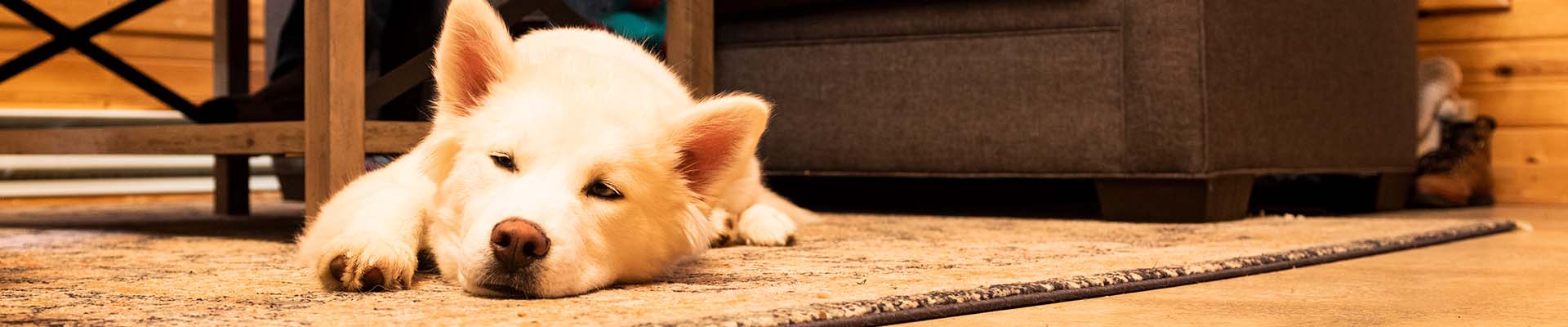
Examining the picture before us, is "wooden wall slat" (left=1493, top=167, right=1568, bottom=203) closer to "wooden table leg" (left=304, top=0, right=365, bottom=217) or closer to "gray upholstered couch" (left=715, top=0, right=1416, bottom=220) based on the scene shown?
"gray upholstered couch" (left=715, top=0, right=1416, bottom=220)

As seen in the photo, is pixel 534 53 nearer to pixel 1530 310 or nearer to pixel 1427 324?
pixel 1427 324

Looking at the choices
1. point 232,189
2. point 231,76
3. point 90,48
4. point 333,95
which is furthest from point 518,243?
point 231,76

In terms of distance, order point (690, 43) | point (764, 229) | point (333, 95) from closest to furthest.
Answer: point (333, 95) → point (764, 229) → point (690, 43)

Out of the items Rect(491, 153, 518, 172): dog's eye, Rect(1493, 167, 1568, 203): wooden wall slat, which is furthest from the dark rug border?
Rect(1493, 167, 1568, 203): wooden wall slat

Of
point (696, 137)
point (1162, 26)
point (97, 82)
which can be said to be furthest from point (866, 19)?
point (97, 82)

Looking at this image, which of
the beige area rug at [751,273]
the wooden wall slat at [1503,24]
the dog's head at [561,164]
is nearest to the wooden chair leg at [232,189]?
the beige area rug at [751,273]

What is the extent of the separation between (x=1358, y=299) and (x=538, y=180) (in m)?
0.91

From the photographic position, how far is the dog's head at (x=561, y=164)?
4.49 feet

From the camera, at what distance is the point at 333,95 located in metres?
2.07

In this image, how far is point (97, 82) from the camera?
4637 millimetres

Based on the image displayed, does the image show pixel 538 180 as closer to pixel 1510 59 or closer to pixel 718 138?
pixel 718 138

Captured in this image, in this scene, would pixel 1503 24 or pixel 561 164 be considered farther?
pixel 1503 24

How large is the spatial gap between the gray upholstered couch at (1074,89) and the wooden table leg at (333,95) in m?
1.42

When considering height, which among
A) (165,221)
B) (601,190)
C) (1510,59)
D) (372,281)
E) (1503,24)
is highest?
(1503,24)
